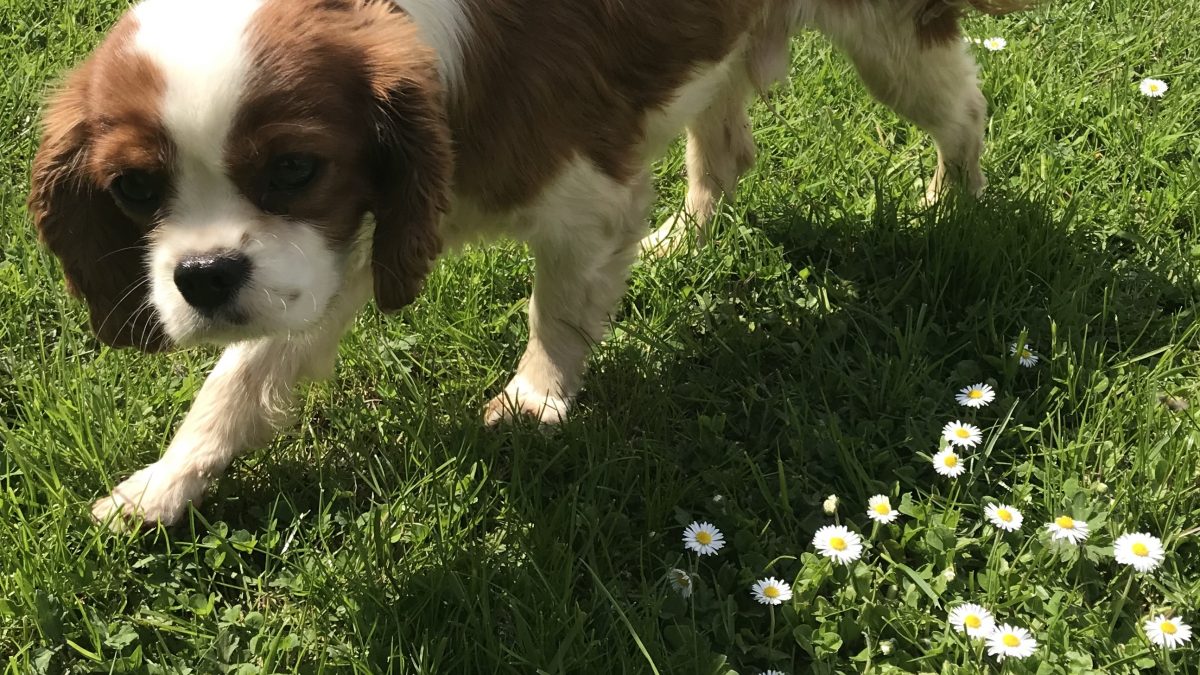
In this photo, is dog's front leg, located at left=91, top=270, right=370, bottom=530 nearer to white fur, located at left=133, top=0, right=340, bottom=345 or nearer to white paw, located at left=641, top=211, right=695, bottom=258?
white fur, located at left=133, top=0, right=340, bottom=345

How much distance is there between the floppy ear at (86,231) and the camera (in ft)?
6.51

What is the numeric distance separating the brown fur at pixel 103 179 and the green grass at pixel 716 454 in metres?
0.48

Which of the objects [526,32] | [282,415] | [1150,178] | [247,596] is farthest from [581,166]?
[1150,178]

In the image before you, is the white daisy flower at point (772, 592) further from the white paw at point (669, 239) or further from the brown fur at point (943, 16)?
the brown fur at point (943, 16)

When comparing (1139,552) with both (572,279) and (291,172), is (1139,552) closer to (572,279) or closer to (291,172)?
(572,279)

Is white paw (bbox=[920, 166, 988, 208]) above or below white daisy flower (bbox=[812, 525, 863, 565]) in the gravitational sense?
above

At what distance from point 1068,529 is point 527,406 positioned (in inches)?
49.0

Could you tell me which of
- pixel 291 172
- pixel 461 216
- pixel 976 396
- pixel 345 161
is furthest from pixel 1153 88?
pixel 291 172

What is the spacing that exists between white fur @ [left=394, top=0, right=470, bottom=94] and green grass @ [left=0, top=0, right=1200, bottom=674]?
85cm

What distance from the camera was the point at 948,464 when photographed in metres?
2.38

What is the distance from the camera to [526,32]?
7.57 ft

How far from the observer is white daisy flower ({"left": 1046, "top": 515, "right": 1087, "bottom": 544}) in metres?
2.15

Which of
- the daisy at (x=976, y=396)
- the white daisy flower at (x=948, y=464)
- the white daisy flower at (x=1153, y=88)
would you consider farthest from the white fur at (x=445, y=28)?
the white daisy flower at (x=1153, y=88)

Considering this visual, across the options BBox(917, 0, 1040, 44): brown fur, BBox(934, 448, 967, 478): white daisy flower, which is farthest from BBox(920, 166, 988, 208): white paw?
BBox(934, 448, 967, 478): white daisy flower
